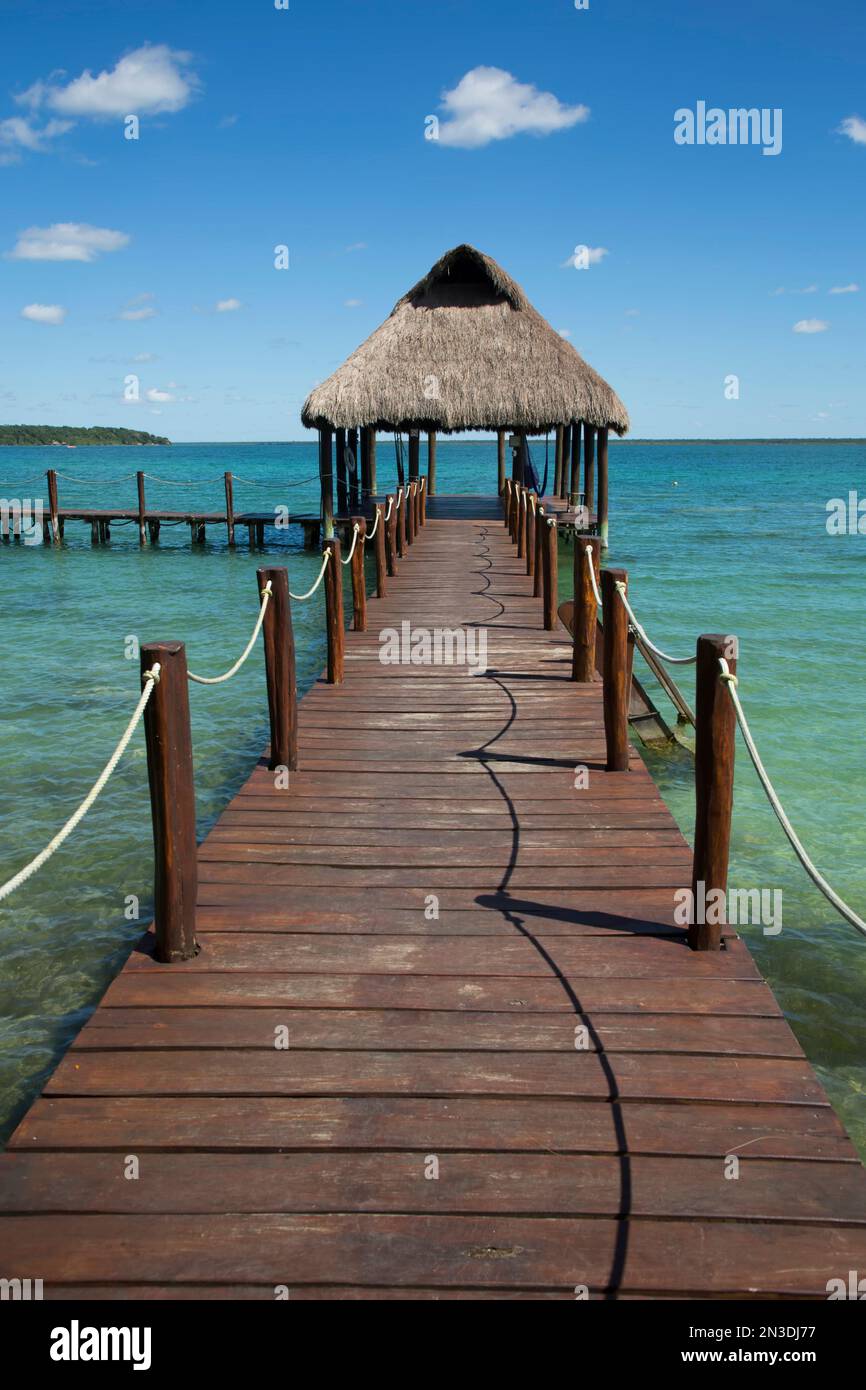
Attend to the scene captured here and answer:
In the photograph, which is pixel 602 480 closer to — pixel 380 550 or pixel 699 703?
pixel 380 550

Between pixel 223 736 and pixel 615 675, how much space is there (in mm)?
5129

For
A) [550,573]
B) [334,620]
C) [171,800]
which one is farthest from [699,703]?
[550,573]

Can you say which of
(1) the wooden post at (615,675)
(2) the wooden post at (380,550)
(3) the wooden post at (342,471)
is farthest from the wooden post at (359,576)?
(3) the wooden post at (342,471)

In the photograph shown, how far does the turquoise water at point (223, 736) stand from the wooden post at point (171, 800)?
134cm

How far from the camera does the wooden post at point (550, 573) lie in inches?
405

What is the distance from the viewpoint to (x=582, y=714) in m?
7.40

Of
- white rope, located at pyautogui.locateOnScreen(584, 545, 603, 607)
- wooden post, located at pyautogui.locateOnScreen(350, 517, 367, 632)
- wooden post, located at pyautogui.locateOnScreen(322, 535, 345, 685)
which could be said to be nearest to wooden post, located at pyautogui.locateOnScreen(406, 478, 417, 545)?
wooden post, located at pyautogui.locateOnScreen(350, 517, 367, 632)

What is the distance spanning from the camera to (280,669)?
598 cm

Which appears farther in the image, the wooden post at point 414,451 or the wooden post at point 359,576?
the wooden post at point 414,451

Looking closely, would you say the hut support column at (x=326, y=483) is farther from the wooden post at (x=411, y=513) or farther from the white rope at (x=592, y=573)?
the white rope at (x=592, y=573)
